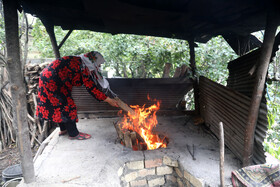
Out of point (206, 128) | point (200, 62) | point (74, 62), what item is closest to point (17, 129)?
point (74, 62)

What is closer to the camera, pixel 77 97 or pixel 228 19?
pixel 228 19

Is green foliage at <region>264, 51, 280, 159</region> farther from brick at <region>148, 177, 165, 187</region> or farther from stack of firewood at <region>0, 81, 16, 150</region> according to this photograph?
stack of firewood at <region>0, 81, 16, 150</region>

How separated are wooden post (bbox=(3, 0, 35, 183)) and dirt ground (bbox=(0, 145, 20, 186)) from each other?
128 inches

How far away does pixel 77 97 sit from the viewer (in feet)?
16.0

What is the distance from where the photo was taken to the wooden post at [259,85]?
2.20m

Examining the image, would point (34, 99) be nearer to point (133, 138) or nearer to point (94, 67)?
point (94, 67)

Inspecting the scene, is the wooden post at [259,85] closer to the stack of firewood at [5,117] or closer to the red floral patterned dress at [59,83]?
the red floral patterned dress at [59,83]

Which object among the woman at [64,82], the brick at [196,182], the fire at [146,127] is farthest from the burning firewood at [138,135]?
the brick at [196,182]

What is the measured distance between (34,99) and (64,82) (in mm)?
3094

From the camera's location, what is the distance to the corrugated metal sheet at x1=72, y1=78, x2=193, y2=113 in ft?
15.5

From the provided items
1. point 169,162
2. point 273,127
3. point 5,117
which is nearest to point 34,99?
point 5,117

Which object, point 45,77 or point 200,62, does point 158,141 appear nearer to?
point 45,77

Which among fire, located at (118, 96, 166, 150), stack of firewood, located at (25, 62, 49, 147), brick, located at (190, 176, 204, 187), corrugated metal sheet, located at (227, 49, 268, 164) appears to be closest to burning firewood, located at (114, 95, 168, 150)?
fire, located at (118, 96, 166, 150)

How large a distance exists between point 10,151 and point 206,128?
5.69m
